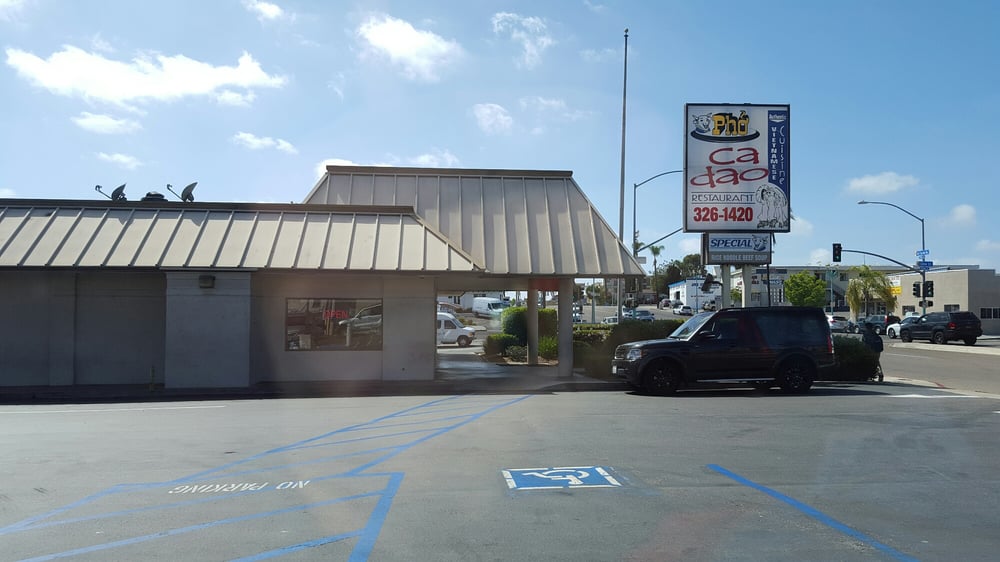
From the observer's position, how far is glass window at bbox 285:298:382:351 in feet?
61.4

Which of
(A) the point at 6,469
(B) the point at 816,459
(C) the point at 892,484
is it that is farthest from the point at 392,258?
(C) the point at 892,484

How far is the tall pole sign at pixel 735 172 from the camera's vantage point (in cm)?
2266

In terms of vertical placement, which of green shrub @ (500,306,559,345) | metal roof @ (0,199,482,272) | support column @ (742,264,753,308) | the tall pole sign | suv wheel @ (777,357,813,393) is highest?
the tall pole sign

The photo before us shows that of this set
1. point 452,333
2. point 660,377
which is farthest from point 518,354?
point 452,333

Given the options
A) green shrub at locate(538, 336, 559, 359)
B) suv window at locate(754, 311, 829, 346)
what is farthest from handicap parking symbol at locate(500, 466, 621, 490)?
green shrub at locate(538, 336, 559, 359)

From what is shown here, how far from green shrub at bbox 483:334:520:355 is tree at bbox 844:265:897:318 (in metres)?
49.6

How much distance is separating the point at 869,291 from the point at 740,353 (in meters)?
58.1

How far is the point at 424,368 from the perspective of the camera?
18.7 metres

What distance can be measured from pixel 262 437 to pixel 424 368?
8.07 meters

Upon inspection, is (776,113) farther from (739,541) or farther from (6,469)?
(6,469)

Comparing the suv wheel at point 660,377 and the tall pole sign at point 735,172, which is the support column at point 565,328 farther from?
the tall pole sign at point 735,172

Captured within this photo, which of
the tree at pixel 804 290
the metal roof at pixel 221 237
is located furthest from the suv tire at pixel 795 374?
the tree at pixel 804 290

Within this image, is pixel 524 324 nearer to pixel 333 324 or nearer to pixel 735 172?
pixel 735 172

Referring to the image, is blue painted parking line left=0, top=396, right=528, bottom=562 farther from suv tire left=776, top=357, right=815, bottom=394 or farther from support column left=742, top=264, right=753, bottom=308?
support column left=742, top=264, right=753, bottom=308
